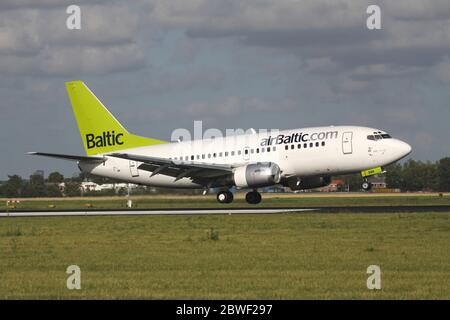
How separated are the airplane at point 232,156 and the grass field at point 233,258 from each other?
12994mm

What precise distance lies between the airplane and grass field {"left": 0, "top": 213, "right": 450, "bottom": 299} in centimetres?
1299

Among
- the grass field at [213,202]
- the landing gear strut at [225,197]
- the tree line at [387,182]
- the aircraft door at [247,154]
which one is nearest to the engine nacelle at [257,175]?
the aircraft door at [247,154]

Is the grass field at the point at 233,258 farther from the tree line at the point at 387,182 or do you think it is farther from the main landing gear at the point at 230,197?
the tree line at the point at 387,182

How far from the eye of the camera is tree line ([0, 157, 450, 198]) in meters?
110

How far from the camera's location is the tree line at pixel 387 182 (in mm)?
109750

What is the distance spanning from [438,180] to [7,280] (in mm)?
103439

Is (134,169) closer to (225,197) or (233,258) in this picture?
(225,197)

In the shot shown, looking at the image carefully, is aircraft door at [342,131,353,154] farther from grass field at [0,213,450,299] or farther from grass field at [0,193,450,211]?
grass field at [0,213,450,299]

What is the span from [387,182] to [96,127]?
234ft

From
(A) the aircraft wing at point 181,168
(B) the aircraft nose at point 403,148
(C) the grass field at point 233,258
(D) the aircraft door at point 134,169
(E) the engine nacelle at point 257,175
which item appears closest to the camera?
(C) the grass field at point 233,258

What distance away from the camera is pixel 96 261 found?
946 inches

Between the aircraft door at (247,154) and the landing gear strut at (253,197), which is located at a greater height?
the aircraft door at (247,154)

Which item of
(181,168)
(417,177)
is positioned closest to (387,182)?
(417,177)
